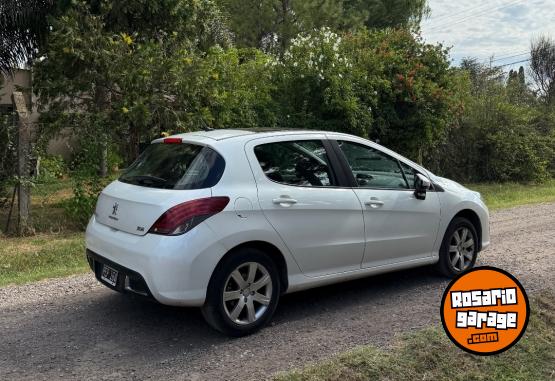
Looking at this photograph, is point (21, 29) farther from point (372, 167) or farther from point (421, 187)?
point (421, 187)

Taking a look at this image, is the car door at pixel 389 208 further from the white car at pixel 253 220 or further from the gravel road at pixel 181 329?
the gravel road at pixel 181 329

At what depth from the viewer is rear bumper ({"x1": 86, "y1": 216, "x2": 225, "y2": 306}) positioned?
4.21 m

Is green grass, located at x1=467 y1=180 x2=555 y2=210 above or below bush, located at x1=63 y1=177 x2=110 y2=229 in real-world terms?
below

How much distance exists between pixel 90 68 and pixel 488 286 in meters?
8.01

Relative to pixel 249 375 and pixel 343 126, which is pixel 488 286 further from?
pixel 343 126

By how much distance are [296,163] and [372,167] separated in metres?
0.95

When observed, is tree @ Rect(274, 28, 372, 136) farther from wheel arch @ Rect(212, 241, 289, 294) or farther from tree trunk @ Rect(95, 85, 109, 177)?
wheel arch @ Rect(212, 241, 289, 294)

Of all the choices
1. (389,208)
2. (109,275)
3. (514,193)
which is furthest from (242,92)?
(514,193)

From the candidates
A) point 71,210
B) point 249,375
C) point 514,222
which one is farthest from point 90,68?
point 514,222

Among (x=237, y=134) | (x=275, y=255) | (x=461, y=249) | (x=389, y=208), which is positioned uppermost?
(x=237, y=134)

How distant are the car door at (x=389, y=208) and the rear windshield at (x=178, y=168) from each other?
141cm

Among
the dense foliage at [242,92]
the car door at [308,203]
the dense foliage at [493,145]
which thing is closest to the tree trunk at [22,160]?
the dense foliage at [242,92]

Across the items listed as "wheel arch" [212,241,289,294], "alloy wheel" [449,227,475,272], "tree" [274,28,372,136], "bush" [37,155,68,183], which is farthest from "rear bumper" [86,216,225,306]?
"tree" [274,28,372,136]

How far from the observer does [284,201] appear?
4754mm
